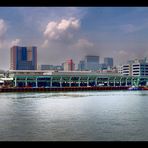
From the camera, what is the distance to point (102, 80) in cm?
5275

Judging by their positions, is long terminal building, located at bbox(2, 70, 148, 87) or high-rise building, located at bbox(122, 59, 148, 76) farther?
high-rise building, located at bbox(122, 59, 148, 76)

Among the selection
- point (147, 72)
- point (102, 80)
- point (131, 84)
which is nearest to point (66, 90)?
point (102, 80)

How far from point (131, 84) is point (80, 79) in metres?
8.43

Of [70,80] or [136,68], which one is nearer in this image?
[70,80]

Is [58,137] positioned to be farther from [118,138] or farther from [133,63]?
[133,63]

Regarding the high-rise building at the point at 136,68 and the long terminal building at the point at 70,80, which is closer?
the long terminal building at the point at 70,80

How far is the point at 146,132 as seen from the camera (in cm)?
736
